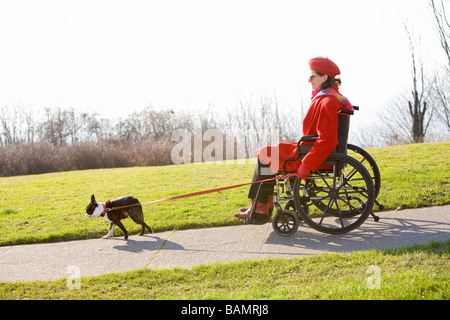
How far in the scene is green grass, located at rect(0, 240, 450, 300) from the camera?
9.68ft

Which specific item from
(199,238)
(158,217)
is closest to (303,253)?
(199,238)

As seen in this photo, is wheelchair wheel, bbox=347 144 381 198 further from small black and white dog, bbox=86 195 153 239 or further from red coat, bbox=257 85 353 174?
small black and white dog, bbox=86 195 153 239

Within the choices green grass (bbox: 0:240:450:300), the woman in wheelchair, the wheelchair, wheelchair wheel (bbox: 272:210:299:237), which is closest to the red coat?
the woman in wheelchair

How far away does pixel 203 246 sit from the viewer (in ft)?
15.1

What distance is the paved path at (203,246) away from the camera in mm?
4125

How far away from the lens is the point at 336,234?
451 cm

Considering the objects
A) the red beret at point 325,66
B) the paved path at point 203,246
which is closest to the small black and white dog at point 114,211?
the paved path at point 203,246

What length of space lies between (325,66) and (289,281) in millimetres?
2500

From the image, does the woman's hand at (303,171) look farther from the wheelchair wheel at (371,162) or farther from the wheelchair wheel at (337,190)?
the wheelchair wheel at (371,162)

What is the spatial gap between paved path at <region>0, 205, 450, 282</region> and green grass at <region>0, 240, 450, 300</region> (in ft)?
0.99

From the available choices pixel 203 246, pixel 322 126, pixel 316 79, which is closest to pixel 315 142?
pixel 322 126

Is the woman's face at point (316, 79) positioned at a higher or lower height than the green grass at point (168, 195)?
higher

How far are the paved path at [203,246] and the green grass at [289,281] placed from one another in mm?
302

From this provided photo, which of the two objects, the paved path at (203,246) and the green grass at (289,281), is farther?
the paved path at (203,246)
